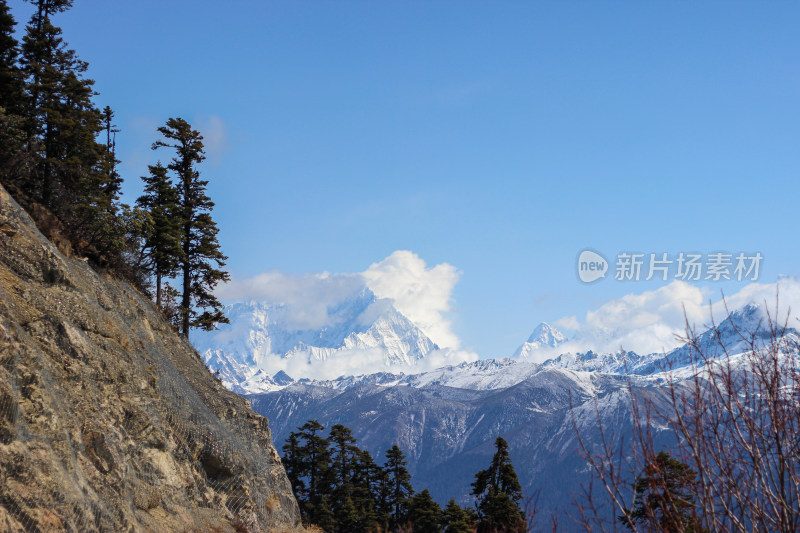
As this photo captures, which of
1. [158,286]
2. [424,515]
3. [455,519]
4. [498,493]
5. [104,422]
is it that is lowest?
[424,515]

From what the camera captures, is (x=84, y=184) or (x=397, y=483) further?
(x=397, y=483)

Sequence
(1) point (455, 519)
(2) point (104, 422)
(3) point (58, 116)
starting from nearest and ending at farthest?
(2) point (104, 422)
(3) point (58, 116)
(1) point (455, 519)

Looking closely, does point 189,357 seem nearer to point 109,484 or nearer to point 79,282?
point 79,282

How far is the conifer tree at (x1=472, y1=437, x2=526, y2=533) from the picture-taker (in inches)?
1718

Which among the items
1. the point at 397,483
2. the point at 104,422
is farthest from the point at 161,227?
the point at 397,483

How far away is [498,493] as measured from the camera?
4744 cm

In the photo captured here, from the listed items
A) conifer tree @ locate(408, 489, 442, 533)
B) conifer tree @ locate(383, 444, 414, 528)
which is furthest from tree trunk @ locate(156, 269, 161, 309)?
conifer tree @ locate(383, 444, 414, 528)

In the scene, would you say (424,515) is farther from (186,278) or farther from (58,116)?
(58,116)

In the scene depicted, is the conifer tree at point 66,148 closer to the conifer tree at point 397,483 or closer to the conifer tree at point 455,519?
the conifer tree at point 455,519

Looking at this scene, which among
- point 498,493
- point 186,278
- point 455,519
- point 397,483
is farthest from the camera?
point 397,483

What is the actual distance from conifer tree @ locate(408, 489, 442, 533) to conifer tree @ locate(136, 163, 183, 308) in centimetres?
2626

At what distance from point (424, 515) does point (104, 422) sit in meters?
38.6

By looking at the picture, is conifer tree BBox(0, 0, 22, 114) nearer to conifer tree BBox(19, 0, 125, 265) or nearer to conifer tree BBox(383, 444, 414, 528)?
conifer tree BBox(19, 0, 125, 265)

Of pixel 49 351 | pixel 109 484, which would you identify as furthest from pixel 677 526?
pixel 49 351
